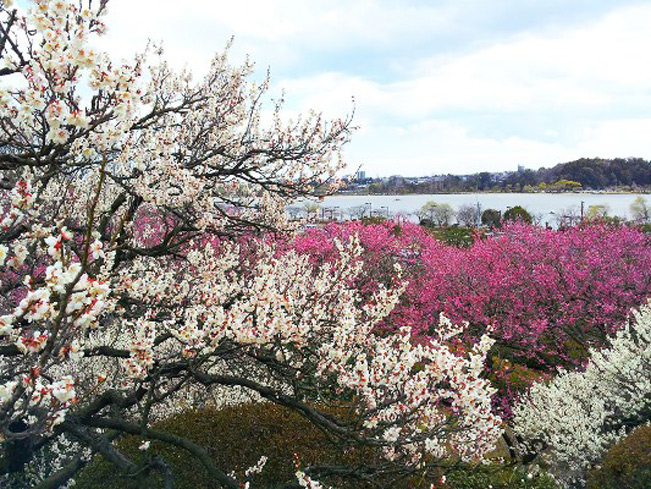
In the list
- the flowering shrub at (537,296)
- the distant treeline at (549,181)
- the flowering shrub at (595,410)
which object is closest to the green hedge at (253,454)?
the flowering shrub at (595,410)

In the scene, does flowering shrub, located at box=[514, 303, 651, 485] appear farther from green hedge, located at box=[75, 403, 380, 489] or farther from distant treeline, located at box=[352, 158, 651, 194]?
distant treeline, located at box=[352, 158, 651, 194]

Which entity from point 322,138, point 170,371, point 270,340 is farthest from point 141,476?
point 322,138

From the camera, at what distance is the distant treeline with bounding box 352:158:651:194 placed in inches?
2800

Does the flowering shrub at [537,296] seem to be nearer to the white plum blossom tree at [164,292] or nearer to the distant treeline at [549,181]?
the white plum blossom tree at [164,292]

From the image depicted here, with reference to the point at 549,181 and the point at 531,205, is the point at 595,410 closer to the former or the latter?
the point at 531,205

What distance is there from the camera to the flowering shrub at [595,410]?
6297mm

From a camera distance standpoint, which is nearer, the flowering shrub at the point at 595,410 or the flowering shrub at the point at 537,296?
the flowering shrub at the point at 595,410

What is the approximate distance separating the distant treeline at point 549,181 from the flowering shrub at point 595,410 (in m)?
55.5

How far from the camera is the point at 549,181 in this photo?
81062 mm

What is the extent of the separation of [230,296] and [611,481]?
444cm

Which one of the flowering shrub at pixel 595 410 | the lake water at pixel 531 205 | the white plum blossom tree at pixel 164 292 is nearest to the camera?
the white plum blossom tree at pixel 164 292

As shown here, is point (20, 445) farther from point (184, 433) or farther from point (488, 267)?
point (488, 267)

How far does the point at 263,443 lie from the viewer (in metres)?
5.48

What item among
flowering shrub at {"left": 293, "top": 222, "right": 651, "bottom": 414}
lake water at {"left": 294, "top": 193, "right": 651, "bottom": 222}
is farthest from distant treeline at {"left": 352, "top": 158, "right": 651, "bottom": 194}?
flowering shrub at {"left": 293, "top": 222, "right": 651, "bottom": 414}
